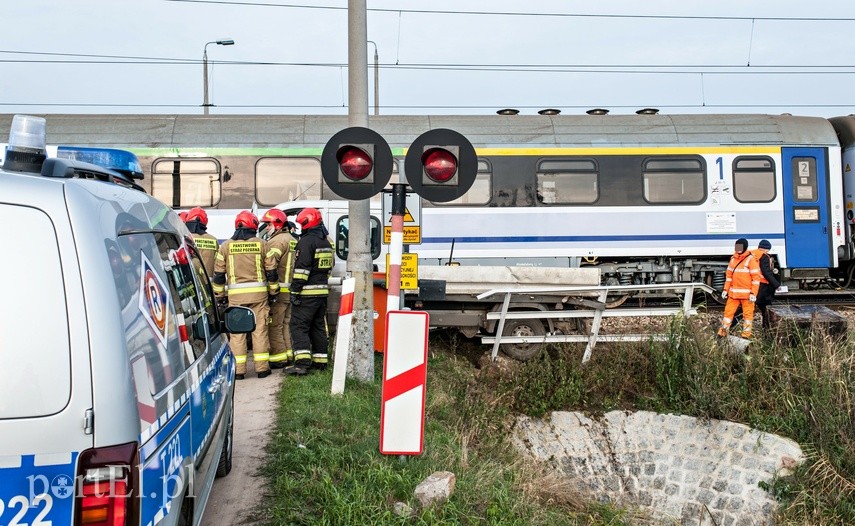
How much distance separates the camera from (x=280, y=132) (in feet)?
49.0

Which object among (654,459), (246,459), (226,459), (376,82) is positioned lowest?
(654,459)

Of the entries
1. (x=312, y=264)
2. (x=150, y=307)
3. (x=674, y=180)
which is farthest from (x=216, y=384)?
(x=674, y=180)

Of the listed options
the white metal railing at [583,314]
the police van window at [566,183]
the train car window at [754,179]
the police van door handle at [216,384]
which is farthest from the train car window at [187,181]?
the police van door handle at [216,384]

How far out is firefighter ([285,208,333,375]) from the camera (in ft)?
28.6

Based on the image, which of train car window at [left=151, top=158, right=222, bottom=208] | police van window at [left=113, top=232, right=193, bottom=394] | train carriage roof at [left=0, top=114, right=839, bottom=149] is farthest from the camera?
train carriage roof at [left=0, top=114, right=839, bottom=149]

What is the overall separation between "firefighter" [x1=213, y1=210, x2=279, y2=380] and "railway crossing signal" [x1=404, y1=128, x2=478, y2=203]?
157 inches

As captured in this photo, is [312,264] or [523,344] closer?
[312,264]

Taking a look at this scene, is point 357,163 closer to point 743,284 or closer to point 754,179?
point 743,284

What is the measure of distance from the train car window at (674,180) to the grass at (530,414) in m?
5.48

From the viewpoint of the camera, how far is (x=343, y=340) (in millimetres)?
7684

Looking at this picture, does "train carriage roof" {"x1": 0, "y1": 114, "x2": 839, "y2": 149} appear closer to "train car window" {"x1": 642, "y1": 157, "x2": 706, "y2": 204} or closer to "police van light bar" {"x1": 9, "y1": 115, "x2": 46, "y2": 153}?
"train car window" {"x1": 642, "y1": 157, "x2": 706, "y2": 204}

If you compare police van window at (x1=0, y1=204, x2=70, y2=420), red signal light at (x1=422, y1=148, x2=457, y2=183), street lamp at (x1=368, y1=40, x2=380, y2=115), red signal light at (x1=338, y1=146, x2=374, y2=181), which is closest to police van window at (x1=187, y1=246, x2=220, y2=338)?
red signal light at (x1=338, y1=146, x2=374, y2=181)

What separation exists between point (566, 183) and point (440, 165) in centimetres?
1004

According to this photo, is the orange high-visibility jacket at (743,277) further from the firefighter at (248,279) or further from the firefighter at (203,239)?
the firefighter at (203,239)
